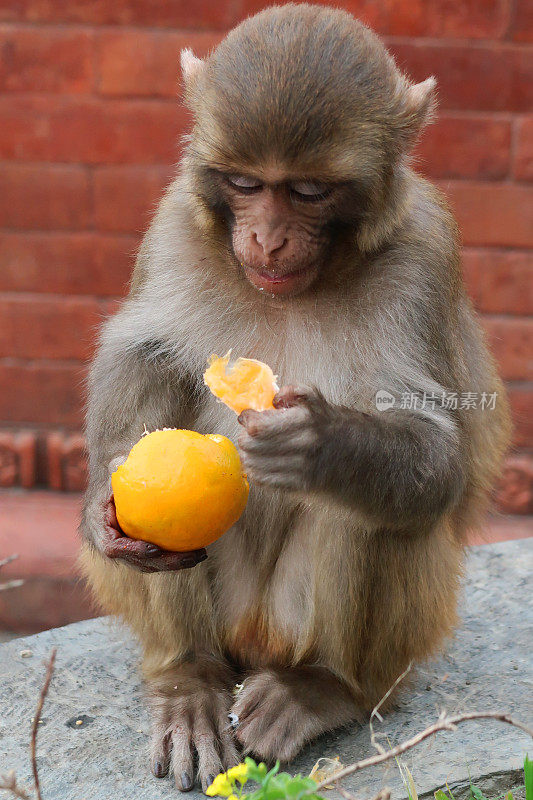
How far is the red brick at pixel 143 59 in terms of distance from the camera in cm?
562

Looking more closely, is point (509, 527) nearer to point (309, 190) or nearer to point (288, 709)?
point (288, 709)

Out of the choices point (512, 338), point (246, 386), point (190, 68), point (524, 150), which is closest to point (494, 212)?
point (524, 150)

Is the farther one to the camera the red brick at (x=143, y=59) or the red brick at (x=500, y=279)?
the red brick at (x=500, y=279)

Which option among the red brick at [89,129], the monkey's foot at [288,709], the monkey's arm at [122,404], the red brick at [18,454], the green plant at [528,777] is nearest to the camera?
the green plant at [528,777]

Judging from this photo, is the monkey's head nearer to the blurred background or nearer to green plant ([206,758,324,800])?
green plant ([206,758,324,800])

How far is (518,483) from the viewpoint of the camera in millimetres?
6008

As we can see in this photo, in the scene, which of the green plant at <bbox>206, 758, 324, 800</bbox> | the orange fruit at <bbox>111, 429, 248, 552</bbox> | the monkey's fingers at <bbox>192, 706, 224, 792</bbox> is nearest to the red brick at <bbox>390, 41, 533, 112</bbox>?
the orange fruit at <bbox>111, 429, 248, 552</bbox>

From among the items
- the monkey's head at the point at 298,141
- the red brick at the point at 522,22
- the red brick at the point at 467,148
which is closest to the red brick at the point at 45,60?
the red brick at the point at 467,148

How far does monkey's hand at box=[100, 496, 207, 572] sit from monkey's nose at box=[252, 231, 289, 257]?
819 millimetres

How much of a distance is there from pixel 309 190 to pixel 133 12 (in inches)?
119

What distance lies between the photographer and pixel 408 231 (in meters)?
3.43

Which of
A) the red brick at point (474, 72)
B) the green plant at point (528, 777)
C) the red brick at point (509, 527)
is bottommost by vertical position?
the red brick at point (509, 527)

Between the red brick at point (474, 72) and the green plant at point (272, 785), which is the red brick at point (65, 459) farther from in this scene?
the green plant at point (272, 785)

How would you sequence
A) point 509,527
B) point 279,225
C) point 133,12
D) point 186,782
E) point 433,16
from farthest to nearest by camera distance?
point 509,527, point 133,12, point 433,16, point 186,782, point 279,225
